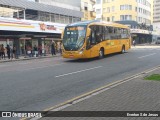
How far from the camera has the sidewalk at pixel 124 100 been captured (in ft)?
22.5

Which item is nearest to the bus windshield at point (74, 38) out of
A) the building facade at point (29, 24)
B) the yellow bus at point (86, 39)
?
the yellow bus at point (86, 39)

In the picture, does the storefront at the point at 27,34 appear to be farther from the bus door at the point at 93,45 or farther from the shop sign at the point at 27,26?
the bus door at the point at 93,45

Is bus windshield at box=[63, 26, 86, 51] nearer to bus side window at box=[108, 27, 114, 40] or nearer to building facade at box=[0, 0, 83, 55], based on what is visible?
bus side window at box=[108, 27, 114, 40]

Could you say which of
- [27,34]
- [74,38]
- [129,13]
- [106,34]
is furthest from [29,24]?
[129,13]

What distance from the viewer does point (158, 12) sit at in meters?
179

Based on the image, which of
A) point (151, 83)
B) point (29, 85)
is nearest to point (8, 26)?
point (29, 85)

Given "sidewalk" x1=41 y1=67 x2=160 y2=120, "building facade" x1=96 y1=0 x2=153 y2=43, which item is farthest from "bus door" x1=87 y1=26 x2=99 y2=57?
"building facade" x1=96 y1=0 x2=153 y2=43

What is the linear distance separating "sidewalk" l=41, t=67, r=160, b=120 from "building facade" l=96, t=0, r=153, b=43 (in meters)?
71.9

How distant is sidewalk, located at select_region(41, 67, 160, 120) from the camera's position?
22.5ft

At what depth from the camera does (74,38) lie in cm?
2247

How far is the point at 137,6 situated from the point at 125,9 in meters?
5.93

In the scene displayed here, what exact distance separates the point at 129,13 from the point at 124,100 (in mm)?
79531

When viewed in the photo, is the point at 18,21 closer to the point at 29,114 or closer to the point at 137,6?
the point at 29,114

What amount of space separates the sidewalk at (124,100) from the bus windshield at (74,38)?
12477mm
